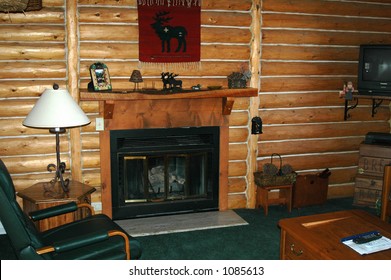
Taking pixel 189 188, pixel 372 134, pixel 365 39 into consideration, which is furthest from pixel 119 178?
pixel 365 39

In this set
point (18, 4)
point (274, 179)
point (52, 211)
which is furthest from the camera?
point (274, 179)

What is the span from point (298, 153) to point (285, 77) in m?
0.97

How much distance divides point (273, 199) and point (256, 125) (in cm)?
92

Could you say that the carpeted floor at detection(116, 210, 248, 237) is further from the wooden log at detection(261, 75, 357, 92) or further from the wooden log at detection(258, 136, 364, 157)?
the wooden log at detection(261, 75, 357, 92)

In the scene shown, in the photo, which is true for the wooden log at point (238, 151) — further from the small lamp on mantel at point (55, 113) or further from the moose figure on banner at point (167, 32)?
the small lamp on mantel at point (55, 113)

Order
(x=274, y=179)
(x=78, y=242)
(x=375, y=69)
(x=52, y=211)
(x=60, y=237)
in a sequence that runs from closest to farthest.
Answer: (x=78, y=242), (x=60, y=237), (x=52, y=211), (x=274, y=179), (x=375, y=69)

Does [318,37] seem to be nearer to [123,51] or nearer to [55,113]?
[123,51]

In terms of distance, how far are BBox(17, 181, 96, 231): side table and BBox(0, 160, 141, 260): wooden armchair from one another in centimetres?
32

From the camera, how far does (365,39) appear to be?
5.45 meters

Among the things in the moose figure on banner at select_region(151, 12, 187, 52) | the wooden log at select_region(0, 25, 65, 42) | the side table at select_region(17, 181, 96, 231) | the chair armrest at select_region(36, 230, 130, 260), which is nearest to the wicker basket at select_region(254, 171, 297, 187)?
the moose figure on banner at select_region(151, 12, 187, 52)

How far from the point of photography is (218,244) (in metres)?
4.24

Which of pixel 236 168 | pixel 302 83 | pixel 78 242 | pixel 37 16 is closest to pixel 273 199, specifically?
pixel 236 168
